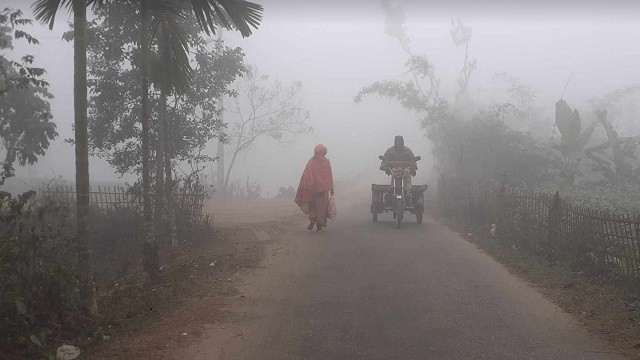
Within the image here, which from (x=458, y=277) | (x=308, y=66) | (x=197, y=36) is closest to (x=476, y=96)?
(x=197, y=36)

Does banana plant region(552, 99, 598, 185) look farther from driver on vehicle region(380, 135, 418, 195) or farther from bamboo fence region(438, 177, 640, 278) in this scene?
driver on vehicle region(380, 135, 418, 195)

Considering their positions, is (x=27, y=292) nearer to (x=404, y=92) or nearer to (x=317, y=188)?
(x=317, y=188)

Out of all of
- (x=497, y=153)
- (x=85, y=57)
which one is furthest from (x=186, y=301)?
(x=497, y=153)

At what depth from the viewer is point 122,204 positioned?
12.7 metres

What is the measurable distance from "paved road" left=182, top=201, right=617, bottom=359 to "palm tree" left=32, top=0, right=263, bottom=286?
1.67 meters

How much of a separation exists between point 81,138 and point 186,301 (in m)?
2.36

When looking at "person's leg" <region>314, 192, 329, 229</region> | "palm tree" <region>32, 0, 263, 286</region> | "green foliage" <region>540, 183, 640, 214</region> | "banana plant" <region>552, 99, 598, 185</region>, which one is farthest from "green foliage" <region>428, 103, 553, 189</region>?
"palm tree" <region>32, 0, 263, 286</region>

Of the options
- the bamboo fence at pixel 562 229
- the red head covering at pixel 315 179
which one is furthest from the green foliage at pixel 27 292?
the bamboo fence at pixel 562 229

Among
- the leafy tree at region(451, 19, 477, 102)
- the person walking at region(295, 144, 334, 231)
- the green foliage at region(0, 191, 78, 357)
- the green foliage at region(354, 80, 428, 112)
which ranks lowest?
the green foliage at region(0, 191, 78, 357)

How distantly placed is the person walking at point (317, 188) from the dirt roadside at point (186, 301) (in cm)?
97

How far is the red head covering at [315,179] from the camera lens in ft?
37.3

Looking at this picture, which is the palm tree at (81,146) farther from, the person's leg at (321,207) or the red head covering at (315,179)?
the person's leg at (321,207)

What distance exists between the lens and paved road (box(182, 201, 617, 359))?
16.2 feet

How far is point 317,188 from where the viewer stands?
11.4 meters
